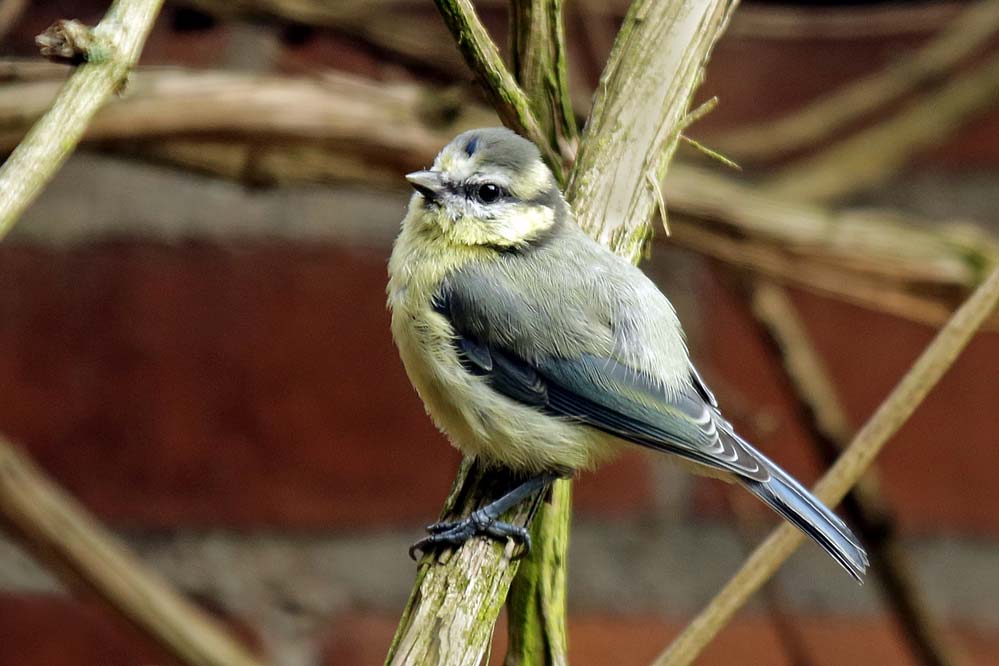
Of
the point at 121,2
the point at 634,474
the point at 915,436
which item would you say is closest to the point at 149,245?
the point at 634,474

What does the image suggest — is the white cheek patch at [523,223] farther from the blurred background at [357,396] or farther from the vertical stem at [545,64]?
the blurred background at [357,396]

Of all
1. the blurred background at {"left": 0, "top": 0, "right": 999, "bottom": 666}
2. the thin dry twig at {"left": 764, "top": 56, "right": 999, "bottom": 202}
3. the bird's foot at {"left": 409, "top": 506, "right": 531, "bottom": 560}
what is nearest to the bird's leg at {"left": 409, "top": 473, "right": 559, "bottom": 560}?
the bird's foot at {"left": 409, "top": 506, "right": 531, "bottom": 560}

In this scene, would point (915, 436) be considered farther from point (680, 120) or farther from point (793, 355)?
point (680, 120)

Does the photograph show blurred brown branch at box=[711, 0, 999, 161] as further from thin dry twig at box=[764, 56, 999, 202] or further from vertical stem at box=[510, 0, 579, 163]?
→ vertical stem at box=[510, 0, 579, 163]

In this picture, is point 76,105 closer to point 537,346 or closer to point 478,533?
point 478,533

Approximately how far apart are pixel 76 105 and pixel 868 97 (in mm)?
808

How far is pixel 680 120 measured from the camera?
0.65 meters

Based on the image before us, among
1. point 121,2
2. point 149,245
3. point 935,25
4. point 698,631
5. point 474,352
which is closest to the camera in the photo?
point 121,2

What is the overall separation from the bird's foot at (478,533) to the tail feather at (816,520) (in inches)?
6.8

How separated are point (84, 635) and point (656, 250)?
0.58 metres

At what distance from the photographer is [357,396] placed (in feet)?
3.44

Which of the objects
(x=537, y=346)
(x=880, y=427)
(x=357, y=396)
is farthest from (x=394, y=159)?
(x=880, y=427)

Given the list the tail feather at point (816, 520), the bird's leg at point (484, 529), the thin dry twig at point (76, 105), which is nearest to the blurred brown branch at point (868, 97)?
the tail feather at point (816, 520)

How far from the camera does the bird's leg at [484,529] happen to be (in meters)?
0.57
